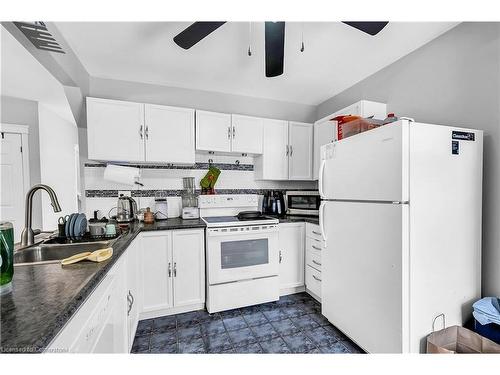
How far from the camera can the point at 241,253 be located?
2381 millimetres

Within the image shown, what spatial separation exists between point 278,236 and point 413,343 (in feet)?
4.61

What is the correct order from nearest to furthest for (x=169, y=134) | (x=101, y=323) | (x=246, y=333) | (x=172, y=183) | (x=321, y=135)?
(x=101, y=323) < (x=246, y=333) < (x=169, y=134) < (x=172, y=183) < (x=321, y=135)

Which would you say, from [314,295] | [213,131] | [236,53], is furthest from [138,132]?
[314,295]

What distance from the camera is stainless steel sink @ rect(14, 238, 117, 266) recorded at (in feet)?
4.15

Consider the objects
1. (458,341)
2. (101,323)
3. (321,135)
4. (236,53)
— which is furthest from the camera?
(321,135)

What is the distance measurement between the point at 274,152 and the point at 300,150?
1.27 ft

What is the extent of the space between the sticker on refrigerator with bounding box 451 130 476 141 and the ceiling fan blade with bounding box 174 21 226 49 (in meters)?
1.64

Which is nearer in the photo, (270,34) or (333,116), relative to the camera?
(270,34)

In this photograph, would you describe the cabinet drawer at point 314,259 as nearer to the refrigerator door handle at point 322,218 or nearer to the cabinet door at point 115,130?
the refrigerator door handle at point 322,218

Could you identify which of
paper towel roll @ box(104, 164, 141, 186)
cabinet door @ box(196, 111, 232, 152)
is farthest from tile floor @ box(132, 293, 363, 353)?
cabinet door @ box(196, 111, 232, 152)

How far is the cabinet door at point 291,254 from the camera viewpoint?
2.63 m

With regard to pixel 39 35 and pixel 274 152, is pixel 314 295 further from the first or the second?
pixel 39 35
